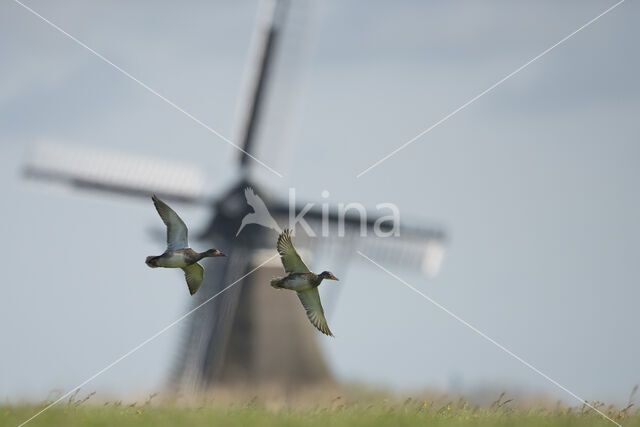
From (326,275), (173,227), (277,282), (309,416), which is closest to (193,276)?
(173,227)

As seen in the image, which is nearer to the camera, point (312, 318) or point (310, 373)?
point (312, 318)

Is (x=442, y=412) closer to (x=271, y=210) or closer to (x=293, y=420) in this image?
(x=293, y=420)

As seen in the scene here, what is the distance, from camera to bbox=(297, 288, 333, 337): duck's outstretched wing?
10000 millimetres

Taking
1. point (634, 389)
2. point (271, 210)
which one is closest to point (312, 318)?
point (634, 389)

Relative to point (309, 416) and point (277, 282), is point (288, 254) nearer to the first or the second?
point (277, 282)

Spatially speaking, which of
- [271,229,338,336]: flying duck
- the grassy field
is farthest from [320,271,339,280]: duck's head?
the grassy field

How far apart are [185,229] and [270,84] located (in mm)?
12614

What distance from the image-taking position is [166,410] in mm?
10586

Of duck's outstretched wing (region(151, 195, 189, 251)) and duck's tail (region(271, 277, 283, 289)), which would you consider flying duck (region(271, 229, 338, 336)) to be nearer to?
duck's tail (region(271, 277, 283, 289))

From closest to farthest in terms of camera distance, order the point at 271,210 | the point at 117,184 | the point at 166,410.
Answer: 1. the point at 166,410
2. the point at 271,210
3. the point at 117,184

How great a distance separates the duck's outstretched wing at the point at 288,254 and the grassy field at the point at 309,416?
180cm

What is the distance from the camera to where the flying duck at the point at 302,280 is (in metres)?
9.45

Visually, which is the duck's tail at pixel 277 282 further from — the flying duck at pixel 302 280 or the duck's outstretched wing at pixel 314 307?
the duck's outstretched wing at pixel 314 307

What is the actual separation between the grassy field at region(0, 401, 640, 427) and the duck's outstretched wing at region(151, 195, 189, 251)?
6.67ft
